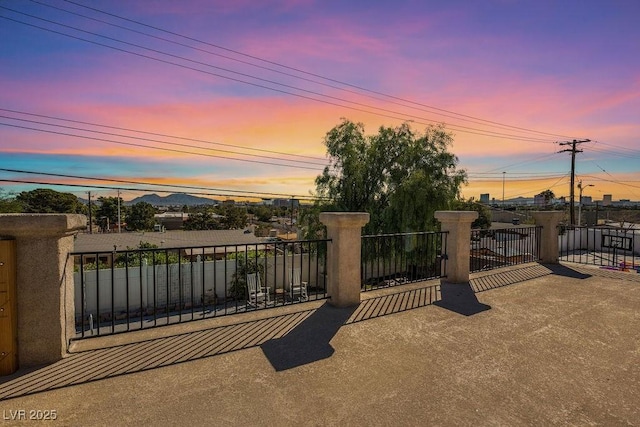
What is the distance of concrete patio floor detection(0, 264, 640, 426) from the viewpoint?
240 cm

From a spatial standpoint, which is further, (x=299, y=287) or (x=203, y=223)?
(x=203, y=223)

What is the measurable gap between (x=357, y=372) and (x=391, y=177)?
59.6 feet

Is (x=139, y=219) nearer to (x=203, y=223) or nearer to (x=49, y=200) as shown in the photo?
(x=203, y=223)

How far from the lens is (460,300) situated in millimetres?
5066

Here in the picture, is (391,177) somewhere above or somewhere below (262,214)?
above

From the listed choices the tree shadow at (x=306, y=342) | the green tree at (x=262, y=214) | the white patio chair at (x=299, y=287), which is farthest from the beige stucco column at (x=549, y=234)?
the green tree at (x=262, y=214)

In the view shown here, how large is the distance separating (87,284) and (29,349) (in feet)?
48.1

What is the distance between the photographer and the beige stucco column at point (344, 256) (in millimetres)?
4688

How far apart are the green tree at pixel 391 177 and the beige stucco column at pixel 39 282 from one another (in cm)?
1655

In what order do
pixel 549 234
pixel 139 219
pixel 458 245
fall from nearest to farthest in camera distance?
pixel 458 245
pixel 549 234
pixel 139 219

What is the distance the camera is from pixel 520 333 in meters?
3.85

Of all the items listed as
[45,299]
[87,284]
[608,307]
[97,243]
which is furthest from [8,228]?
[97,243]

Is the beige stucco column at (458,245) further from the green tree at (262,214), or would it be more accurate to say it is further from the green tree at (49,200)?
the green tree at (262,214)

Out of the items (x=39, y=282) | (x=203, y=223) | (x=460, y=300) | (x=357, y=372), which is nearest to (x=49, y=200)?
(x=203, y=223)
